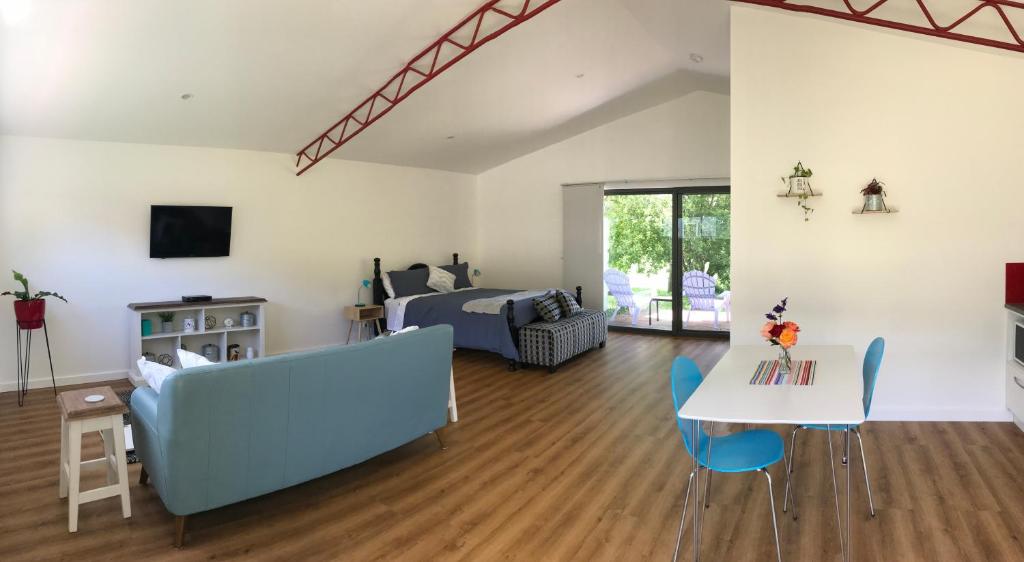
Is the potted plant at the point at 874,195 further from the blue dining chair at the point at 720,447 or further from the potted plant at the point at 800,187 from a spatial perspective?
the blue dining chair at the point at 720,447

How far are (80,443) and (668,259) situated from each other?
691 centimetres

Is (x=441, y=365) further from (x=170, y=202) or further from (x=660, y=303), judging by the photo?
(x=660, y=303)

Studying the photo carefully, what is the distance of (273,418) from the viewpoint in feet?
10.0

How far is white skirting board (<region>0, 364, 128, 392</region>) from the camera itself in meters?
5.45

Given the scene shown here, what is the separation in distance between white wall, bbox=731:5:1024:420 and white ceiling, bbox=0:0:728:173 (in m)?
0.85

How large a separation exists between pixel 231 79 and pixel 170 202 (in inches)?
77.2

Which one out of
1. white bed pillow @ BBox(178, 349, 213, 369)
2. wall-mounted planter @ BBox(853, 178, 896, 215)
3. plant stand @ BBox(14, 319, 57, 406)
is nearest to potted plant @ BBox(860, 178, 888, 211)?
wall-mounted planter @ BBox(853, 178, 896, 215)

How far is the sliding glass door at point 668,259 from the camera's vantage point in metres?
8.08

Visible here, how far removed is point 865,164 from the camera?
14.6ft

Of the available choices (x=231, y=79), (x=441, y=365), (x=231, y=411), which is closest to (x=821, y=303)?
(x=441, y=365)

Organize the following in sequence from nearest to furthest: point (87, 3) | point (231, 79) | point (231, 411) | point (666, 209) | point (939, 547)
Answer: point (939, 547)
point (231, 411)
point (87, 3)
point (231, 79)
point (666, 209)

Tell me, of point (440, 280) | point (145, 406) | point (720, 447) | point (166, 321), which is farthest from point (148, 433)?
point (440, 280)

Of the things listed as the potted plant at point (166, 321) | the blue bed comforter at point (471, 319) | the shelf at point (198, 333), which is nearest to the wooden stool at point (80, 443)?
the shelf at point (198, 333)

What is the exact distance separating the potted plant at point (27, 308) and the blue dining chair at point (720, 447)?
5263mm
